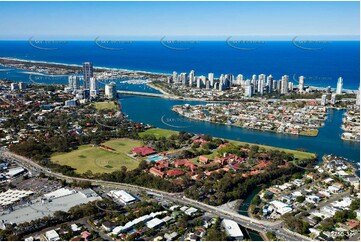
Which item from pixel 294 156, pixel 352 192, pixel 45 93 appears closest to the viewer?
pixel 352 192

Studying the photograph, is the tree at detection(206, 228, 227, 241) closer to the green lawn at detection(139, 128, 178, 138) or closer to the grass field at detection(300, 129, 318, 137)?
the green lawn at detection(139, 128, 178, 138)

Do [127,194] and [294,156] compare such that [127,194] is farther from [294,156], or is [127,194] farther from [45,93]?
[45,93]

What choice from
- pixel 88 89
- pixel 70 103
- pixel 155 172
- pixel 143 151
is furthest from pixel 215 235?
pixel 88 89

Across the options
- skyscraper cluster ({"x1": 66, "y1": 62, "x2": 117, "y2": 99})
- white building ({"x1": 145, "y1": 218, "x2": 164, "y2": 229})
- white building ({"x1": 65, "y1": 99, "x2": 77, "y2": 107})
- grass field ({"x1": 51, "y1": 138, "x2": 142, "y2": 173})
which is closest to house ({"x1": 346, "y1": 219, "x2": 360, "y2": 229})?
white building ({"x1": 145, "y1": 218, "x2": 164, "y2": 229})

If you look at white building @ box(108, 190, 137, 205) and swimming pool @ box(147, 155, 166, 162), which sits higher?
white building @ box(108, 190, 137, 205)

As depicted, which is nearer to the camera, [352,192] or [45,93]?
[352,192]

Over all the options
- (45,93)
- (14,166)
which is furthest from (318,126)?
(45,93)

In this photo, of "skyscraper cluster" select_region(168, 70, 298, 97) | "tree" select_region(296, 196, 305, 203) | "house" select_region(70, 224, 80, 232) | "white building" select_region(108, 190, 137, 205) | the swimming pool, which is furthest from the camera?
"skyscraper cluster" select_region(168, 70, 298, 97)
